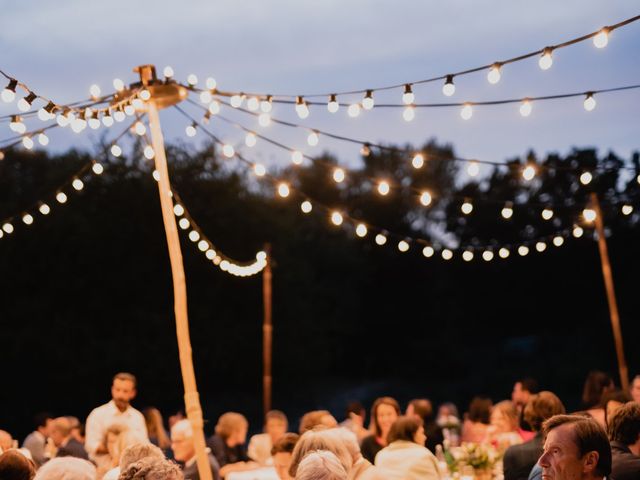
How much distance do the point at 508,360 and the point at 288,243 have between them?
12430 millimetres

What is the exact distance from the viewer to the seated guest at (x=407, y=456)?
6340 millimetres

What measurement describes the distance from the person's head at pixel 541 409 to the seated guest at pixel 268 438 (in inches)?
135

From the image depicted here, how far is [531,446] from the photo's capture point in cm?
618

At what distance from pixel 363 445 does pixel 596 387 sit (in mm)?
2184

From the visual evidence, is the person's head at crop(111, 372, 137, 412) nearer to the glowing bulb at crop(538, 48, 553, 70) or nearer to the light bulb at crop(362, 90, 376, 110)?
the light bulb at crop(362, 90, 376, 110)

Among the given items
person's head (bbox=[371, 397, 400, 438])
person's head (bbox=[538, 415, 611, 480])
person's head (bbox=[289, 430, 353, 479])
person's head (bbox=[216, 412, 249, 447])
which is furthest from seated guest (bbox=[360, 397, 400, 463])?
person's head (bbox=[538, 415, 611, 480])

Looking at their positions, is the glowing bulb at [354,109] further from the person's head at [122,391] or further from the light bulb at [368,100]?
the person's head at [122,391]

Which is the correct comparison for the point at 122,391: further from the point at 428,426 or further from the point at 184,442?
the point at 428,426

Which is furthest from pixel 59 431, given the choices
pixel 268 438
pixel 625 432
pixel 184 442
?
pixel 625 432

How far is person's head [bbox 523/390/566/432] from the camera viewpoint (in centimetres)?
629

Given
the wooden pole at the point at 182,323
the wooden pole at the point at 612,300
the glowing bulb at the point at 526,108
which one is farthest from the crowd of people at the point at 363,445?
the wooden pole at the point at 612,300

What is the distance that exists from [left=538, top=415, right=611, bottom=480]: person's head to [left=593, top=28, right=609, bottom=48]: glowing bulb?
2.30 meters

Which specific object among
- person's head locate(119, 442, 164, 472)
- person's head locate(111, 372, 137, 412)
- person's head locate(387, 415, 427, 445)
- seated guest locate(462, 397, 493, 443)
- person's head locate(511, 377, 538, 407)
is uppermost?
person's head locate(111, 372, 137, 412)

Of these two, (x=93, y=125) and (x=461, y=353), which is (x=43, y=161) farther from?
(x=93, y=125)
